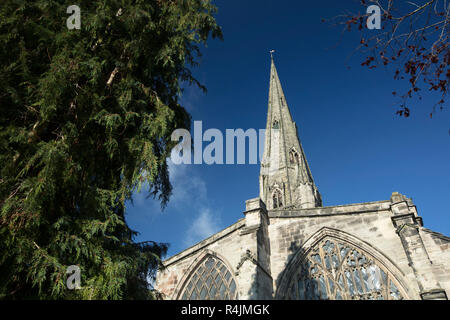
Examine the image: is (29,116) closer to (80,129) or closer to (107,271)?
(80,129)

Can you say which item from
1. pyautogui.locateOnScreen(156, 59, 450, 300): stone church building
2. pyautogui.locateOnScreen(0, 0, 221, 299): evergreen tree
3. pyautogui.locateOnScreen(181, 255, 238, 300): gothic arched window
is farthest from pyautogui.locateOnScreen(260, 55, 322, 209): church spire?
pyautogui.locateOnScreen(0, 0, 221, 299): evergreen tree

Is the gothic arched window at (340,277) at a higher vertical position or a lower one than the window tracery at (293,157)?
lower

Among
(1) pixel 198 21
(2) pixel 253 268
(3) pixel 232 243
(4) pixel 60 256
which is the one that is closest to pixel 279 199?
(3) pixel 232 243

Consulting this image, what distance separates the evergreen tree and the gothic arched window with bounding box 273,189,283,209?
24409 mm

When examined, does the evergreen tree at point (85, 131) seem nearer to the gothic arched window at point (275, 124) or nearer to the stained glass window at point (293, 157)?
the stained glass window at point (293, 157)

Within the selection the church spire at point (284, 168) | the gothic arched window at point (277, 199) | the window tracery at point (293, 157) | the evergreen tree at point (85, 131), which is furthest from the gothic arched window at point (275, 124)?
the evergreen tree at point (85, 131)

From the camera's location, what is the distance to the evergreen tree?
413cm

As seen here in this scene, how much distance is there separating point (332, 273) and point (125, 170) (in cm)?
783

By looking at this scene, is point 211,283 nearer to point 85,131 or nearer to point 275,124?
point 85,131

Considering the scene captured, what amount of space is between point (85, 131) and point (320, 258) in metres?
8.56

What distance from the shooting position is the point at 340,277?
10.1 metres

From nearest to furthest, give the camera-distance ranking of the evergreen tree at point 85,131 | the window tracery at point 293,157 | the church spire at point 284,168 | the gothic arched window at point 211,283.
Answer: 1. the evergreen tree at point 85,131
2. the gothic arched window at point 211,283
3. the church spire at point 284,168
4. the window tracery at point 293,157

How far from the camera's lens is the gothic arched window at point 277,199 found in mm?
30016
